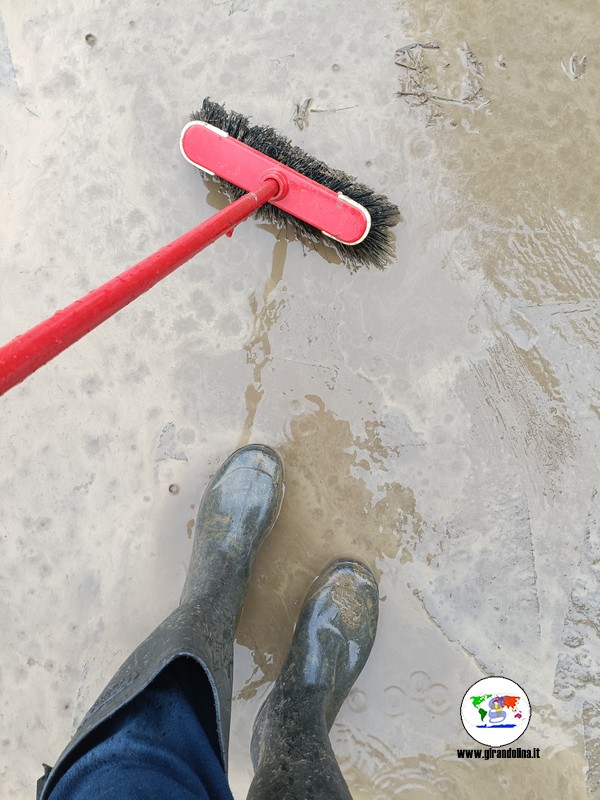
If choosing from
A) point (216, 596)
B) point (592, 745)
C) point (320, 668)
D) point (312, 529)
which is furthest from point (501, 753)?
point (216, 596)

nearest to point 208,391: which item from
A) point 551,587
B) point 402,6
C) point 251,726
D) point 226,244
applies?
point 226,244

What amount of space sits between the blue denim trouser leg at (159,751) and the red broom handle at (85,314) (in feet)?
2.13

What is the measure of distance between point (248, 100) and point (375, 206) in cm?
48

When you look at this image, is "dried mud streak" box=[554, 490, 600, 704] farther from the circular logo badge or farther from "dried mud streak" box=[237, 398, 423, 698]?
"dried mud streak" box=[237, 398, 423, 698]

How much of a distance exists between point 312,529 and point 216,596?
336 mm

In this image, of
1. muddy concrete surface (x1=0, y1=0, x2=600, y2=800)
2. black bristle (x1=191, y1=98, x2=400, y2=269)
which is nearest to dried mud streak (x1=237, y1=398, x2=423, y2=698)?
muddy concrete surface (x1=0, y1=0, x2=600, y2=800)

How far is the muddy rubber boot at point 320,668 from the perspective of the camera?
1.27 meters

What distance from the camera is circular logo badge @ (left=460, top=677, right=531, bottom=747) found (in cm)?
149

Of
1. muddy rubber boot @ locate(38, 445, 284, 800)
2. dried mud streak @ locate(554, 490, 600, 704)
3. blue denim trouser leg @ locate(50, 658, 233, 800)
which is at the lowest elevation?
blue denim trouser leg @ locate(50, 658, 233, 800)

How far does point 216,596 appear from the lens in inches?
53.2

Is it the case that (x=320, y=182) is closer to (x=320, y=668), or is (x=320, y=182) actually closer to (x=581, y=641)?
(x=320, y=668)

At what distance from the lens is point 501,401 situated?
1.54 m

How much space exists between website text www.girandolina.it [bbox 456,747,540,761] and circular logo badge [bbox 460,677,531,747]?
0.02m

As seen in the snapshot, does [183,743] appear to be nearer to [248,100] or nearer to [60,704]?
[60,704]
